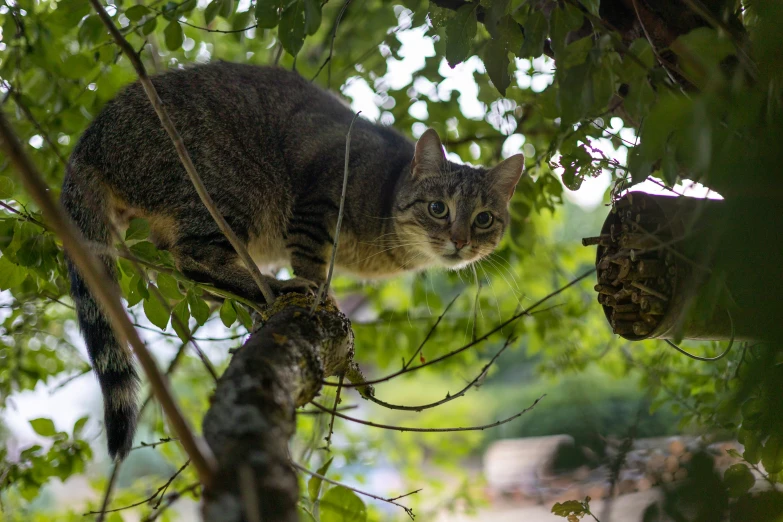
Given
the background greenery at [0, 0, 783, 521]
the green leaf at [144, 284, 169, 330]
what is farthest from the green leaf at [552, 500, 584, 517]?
the green leaf at [144, 284, 169, 330]

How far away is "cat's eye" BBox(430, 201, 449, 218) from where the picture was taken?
9.97 feet

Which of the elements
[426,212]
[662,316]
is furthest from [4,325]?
[662,316]

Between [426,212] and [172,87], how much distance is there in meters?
1.31

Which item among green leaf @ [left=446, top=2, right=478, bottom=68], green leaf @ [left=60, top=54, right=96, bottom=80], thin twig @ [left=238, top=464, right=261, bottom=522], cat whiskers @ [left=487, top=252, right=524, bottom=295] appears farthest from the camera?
cat whiskers @ [left=487, top=252, right=524, bottom=295]

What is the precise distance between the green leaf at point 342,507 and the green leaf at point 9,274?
104cm

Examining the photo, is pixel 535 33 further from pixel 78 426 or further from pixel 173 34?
pixel 78 426

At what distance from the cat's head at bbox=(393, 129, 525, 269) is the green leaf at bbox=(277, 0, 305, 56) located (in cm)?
137

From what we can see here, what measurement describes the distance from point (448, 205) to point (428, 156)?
0.27m

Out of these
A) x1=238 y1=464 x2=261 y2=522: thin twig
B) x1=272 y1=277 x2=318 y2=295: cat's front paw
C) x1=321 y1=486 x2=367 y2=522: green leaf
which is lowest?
x1=238 y1=464 x2=261 y2=522: thin twig

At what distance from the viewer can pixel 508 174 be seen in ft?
9.78

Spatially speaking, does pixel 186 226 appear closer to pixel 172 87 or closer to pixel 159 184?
pixel 159 184

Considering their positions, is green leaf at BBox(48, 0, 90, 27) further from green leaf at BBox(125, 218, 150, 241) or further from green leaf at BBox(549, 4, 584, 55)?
green leaf at BBox(549, 4, 584, 55)

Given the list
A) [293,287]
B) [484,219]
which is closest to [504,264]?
[484,219]

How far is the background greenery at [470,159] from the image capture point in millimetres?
945
